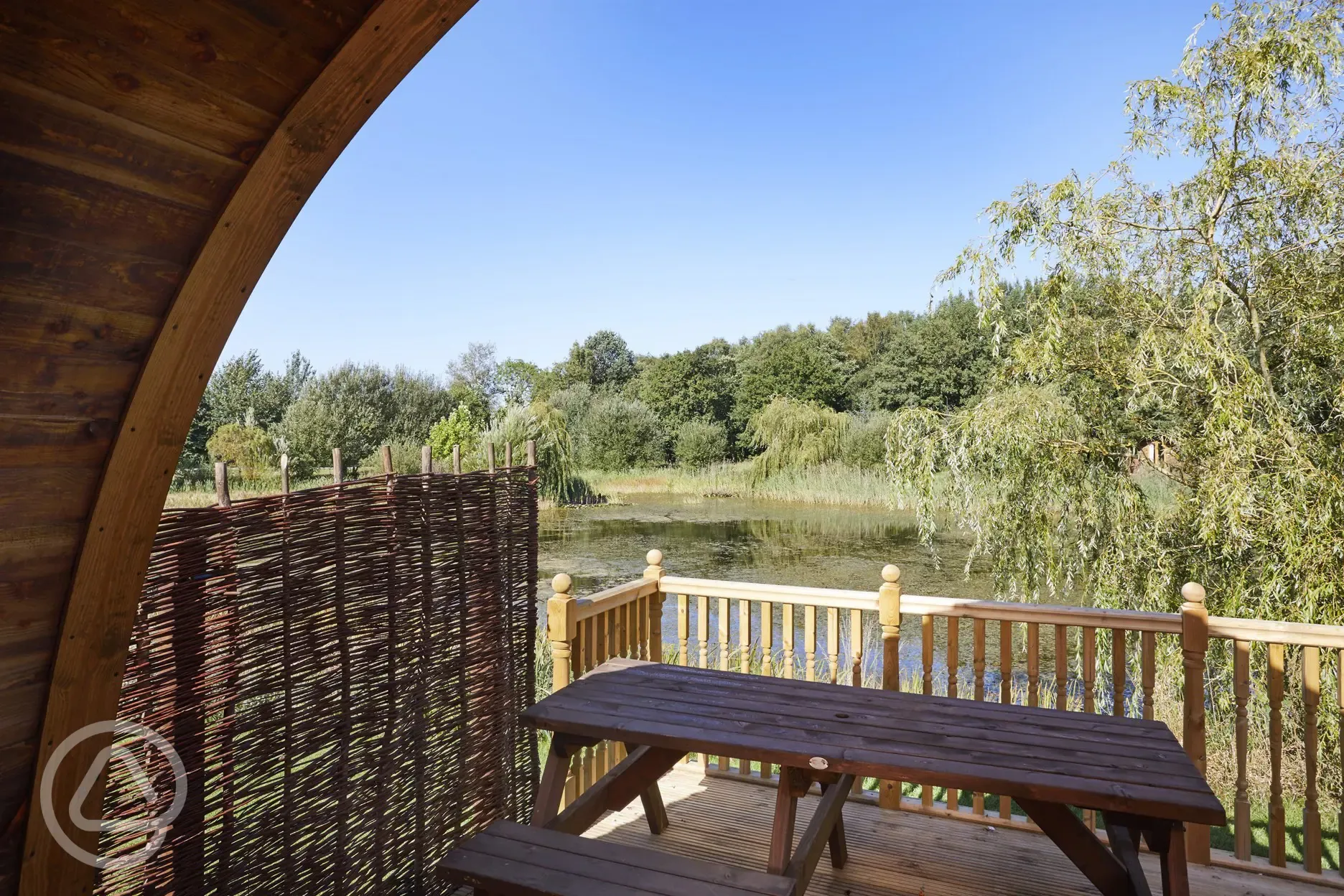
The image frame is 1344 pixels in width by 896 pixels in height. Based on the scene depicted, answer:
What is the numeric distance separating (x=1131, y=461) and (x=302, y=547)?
16.0 feet

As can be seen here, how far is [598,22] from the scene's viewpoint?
9.20 meters

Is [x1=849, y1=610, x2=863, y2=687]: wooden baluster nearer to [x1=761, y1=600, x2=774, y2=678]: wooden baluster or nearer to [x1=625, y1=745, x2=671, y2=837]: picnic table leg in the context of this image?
[x1=761, y1=600, x2=774, y2=678]: wooden baluster

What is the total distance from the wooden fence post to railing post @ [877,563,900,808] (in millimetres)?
2262

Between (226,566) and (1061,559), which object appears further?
(1061,559)

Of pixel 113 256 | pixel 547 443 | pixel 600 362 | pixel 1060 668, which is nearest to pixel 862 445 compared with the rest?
pixel 547 443

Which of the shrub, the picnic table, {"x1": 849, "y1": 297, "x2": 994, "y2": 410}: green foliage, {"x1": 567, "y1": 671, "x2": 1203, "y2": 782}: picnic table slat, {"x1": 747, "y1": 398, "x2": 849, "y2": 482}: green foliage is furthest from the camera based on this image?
{"x1": 849, "y1": 297, "x2": 994, "y2": 410}: green foliage

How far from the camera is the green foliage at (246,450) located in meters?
15.5

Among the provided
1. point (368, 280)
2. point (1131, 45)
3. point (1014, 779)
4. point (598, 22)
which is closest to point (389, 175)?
point (368, 280)

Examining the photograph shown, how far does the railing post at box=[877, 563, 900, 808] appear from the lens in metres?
3.02

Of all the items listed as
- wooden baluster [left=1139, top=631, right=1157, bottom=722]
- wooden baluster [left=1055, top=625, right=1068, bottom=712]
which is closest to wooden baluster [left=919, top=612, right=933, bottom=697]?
wooden baluster [left=1055, top=625, right=1068, bottom=712]

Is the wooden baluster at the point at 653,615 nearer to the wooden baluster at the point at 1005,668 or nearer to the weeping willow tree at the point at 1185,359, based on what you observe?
the wooden baluster at the point at 1005,668

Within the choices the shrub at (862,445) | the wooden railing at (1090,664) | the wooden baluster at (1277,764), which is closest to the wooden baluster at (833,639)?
the wooden railing at (1090,664)

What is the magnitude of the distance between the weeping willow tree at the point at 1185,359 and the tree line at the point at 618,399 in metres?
7.53

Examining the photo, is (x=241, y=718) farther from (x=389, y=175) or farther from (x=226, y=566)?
(x=389, y=175)
